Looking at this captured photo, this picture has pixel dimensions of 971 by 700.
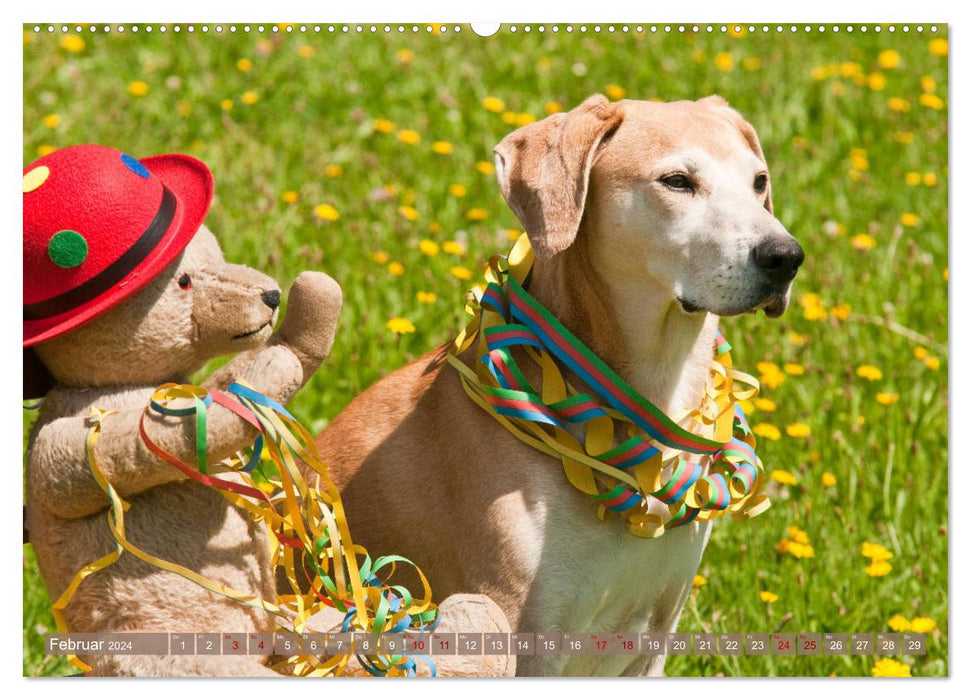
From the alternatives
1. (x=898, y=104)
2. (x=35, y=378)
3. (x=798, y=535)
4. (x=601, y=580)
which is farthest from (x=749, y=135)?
(x=898, y=104)

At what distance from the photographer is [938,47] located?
4.18 metres

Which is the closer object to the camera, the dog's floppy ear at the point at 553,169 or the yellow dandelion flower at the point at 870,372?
the dog's floppy ear at the point at 553,169

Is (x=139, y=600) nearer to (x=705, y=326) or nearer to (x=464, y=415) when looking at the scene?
(x=464, y=415)

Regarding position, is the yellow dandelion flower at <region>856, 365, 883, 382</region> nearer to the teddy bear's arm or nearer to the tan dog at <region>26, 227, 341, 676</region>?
the tan dog at <region>26, 227, 341, 676</region>

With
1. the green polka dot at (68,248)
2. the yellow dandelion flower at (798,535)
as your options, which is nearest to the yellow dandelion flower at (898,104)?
the yellow dandelion flower at (798,535)

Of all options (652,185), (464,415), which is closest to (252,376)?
(464,415)

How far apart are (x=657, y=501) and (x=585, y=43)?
2221mm

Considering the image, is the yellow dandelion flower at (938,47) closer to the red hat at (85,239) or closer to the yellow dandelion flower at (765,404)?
the yellow dandelion flower at (765,404)

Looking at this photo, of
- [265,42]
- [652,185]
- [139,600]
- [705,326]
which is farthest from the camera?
[265,42]

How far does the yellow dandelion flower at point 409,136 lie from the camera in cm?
566

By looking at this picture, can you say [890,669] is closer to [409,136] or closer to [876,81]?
[876,81]

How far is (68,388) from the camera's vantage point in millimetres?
3176

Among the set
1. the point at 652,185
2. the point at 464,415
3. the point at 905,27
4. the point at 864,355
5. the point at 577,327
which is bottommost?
the point at 864,355

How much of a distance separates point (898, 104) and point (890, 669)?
9.62 ft
